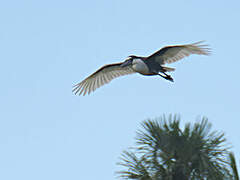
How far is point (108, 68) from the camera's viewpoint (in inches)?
656

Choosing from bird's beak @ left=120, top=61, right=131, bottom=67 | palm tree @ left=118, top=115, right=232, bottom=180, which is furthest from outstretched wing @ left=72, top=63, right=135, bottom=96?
palm tree @ left=118, top=115, right=232, bottom=180

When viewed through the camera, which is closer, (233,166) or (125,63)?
(233,166)

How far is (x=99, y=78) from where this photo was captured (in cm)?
1705

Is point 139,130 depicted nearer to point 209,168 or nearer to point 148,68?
point 209,168

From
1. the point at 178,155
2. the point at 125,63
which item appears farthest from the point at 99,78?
the point at 178,155

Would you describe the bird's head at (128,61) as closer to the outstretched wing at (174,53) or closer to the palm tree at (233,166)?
the outstretched wing at (174,53)

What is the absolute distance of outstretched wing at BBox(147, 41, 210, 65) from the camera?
13.6 meters

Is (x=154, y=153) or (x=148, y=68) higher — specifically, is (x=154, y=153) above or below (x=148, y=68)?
below

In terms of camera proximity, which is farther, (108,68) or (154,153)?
(108,68)

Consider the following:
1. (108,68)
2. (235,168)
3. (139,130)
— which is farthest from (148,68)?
(235,168)

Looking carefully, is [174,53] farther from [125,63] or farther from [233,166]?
[233,166]

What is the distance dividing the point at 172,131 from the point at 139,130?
67 cm

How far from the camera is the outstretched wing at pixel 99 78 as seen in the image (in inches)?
663

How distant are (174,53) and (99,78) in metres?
3.52
